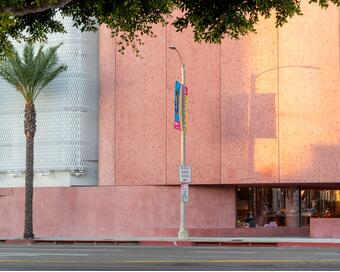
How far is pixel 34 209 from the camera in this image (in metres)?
39.7

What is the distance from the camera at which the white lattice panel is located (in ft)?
128

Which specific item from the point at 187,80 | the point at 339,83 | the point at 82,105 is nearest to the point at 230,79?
the point at 187,80

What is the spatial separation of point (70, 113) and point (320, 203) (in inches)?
521

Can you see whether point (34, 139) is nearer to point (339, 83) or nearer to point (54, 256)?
point (339, 83)

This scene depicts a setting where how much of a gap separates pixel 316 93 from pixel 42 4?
21.7 meters

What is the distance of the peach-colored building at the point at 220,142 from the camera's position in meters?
35.6

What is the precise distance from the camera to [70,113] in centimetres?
3903

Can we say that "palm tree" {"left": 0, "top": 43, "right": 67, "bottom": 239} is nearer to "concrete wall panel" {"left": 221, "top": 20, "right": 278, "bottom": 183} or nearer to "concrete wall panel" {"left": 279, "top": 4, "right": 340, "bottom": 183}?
"concrete wall panel" {"left": 221, "top": 20, "right": 278, "bottom": 183}

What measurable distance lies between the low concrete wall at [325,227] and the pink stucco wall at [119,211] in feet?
14.2

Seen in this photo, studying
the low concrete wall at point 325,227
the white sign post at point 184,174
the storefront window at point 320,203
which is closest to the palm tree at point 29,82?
the white sign post at point 184,174

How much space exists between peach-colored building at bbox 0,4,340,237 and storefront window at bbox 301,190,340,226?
50 mm

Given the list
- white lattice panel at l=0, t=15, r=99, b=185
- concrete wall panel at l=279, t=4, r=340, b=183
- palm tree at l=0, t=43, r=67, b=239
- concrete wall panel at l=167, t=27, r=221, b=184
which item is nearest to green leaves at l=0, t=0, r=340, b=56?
concrete wall panel at l=279, t=4, r=340, b=183

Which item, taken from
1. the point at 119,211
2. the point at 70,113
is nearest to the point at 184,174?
the point at 119,211

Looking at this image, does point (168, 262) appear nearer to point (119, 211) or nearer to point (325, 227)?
→ point (325, 227)
